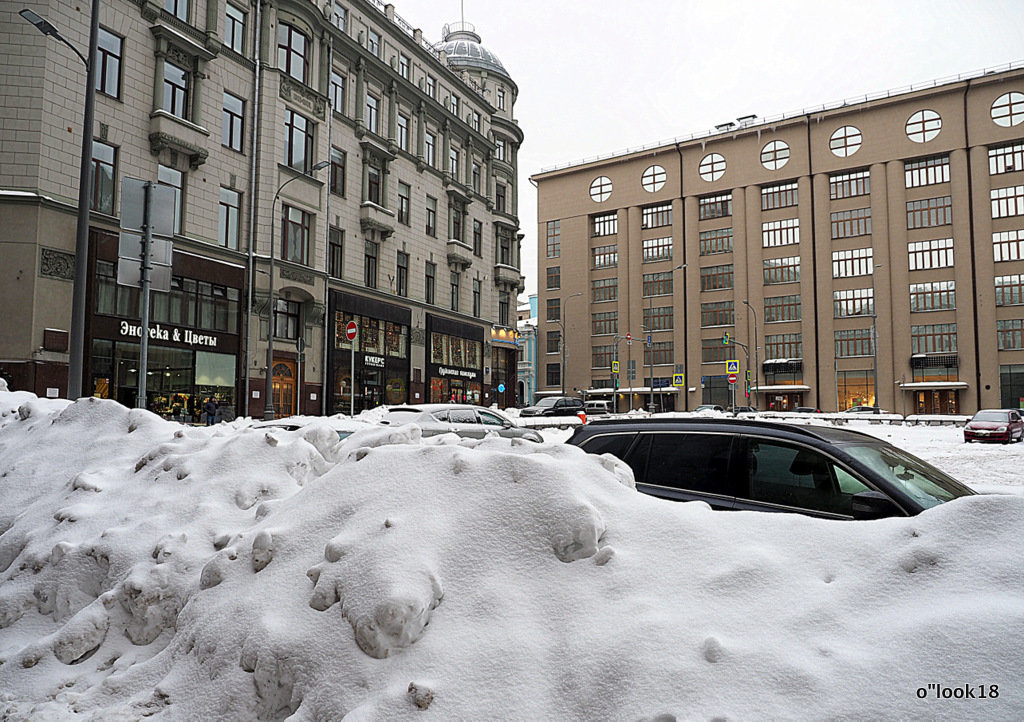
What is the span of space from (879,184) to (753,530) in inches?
2868

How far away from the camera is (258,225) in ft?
98.0

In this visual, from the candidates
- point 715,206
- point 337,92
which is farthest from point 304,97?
point 715,206

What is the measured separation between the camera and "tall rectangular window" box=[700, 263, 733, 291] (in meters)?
72.7

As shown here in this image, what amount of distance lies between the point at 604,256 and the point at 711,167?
15268 millimetres

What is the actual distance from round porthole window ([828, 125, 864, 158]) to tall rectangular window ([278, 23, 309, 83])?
54.5 metres

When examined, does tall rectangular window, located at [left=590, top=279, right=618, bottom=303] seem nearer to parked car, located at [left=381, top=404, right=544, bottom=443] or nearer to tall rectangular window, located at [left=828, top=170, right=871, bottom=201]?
tall rectangular window, located at [left=828, top=170, right=871, bottom=201]

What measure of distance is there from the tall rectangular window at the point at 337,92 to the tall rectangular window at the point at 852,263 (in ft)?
170

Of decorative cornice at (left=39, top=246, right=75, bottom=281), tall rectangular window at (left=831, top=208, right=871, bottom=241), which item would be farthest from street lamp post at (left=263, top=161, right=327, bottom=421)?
tall rectangular window at (left=831, top=208, right=871, bottom=241)

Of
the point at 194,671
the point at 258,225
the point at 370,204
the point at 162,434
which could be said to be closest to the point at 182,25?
the point at 258,225

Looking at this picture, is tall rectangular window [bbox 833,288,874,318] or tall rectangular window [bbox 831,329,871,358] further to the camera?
tall rectangular window [bbox 833,288,874,318]

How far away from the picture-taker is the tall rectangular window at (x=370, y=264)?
3675cm

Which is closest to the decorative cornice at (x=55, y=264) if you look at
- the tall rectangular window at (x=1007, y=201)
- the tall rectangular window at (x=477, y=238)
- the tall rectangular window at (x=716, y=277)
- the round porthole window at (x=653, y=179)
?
the tall rectangular window at (x=477, y=238)

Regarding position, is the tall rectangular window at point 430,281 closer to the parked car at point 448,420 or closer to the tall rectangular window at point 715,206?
the parked car at point 448,420

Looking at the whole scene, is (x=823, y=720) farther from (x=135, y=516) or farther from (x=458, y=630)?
(x=135, y=516)
